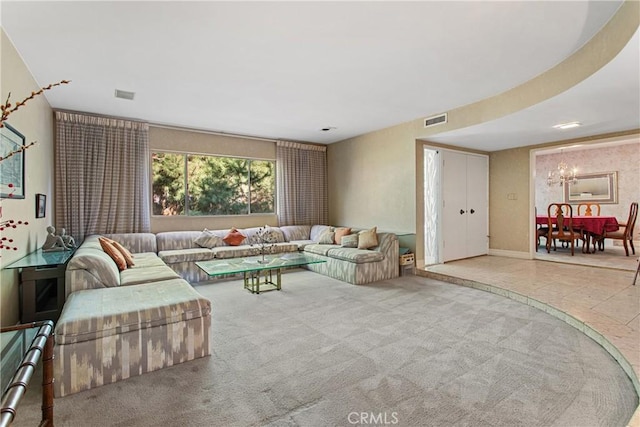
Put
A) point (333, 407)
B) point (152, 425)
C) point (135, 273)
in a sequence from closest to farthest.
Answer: point (152, 425)
point (333, 407)
point (135, 273)

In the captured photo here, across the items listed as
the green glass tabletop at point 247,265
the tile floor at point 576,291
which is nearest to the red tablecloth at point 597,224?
the tile floor at point 576,291

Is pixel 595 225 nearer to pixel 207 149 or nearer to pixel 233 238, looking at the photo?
pixel 233 238

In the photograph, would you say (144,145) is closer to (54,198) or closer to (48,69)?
(54,198)

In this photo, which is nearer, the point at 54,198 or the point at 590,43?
the point at 590,43

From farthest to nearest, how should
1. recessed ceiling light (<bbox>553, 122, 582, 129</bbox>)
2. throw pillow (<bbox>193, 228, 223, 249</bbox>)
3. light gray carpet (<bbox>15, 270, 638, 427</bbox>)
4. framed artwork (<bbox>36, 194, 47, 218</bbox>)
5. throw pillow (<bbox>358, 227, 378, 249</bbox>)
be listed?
throw pillow (<bbox>193, 228, 223, 249</bbox>) → throw pillow (<bbox>358, 227, 378, 249</bbox>) → recessed ceiling light (<bbox>553, 122, 582, 129</bbox>) → framed artwork (<bbox>36, 194, 47, 218</bbox>) → light gray carpet (<bbox>15, 270, 638, 427</bbox>)

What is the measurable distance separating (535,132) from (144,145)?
598cm

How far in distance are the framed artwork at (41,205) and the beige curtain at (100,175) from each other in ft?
2.39

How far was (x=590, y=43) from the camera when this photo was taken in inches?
106

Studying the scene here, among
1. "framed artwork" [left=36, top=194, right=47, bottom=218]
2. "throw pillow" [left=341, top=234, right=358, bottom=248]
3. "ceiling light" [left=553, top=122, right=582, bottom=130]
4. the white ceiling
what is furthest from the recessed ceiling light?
"framed artwork" [left=36, top=194, right=47, bottom=218]

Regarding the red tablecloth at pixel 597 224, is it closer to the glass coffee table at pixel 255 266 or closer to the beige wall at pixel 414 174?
the beige wall at pixel 414 174

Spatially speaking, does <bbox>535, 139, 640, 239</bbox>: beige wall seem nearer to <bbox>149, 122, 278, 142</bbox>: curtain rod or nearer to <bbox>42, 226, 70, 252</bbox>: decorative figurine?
<bbox>149, 122, 278, 142</bbox>: curtain rod

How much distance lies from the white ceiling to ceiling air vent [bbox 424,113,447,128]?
0.11 meters

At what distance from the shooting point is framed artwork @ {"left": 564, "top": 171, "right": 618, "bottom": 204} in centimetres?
785

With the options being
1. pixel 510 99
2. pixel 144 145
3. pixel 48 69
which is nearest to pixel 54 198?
pixel 144 145
